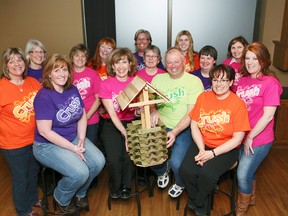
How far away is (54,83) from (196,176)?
123 cm

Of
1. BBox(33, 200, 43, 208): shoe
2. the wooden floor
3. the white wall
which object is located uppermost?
the white wall

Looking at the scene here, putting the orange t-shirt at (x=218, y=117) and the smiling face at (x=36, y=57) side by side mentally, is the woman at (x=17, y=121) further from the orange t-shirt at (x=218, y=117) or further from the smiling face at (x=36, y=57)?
the orange t-shirt at (x=218, y=117)

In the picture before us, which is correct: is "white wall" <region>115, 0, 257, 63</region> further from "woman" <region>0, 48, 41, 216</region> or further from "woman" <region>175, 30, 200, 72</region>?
"woman" <region>0, 48, 41, 216</region>

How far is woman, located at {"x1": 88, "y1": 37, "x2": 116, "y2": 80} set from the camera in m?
3.01

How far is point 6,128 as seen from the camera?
2205 millimetres

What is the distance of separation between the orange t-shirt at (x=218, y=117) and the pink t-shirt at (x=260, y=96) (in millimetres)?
150

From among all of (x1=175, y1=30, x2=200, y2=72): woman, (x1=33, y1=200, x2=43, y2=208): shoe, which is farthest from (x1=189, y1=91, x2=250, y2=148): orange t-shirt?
(x1=33, y1=200, x2=43, y2=208): shoe

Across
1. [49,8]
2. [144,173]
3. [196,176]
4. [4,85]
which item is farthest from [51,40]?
[196,176]

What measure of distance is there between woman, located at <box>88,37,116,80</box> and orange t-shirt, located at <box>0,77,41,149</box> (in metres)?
0.90

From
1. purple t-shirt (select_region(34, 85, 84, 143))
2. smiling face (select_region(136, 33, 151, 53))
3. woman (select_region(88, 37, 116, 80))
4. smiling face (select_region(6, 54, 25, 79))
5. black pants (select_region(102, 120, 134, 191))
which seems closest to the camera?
purple t-shirt (select_region(34, 85, 84, 143))

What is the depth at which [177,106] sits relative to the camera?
8.29 ft

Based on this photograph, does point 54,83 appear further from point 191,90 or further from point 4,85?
point 191,90

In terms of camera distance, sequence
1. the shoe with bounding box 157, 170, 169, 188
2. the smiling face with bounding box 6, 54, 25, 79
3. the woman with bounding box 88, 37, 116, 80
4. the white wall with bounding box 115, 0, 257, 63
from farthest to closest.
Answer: the white wall with bounding box 115, 0, 257, 63, the woman with bounding box 88, 37, 116, 80, the shoe with bounding box 157, 170, 169, 188, the smiling face with bounding box 6, 54, 25, 79

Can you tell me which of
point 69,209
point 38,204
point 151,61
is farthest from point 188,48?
point 38,204
